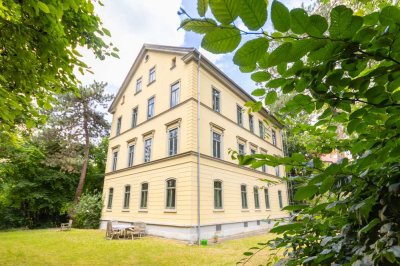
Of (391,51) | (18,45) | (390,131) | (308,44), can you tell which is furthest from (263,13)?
(18,45)

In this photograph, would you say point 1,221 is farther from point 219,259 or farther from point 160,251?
point 219,259

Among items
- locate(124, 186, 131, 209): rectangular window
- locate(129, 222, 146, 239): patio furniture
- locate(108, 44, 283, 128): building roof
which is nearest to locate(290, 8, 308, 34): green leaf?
A: locate(108, 44, 283, 128): building roof

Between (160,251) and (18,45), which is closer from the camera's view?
(18,45)

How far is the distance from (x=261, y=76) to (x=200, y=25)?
0.40 metres

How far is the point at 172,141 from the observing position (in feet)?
48.0

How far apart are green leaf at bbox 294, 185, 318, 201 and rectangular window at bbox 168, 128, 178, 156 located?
526 inches

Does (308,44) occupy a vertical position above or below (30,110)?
below

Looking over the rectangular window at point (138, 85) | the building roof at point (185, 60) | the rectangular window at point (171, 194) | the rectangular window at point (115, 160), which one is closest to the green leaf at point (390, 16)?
the building roof at point (185, 60)

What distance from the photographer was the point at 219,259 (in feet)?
26.7

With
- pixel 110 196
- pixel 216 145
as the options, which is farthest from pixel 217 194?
pixel 110 196

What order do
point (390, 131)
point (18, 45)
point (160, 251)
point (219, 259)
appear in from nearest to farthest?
1. point (390, 131)
2. point (18, 45)
3. point (219, 259)
4. point (160, 251)

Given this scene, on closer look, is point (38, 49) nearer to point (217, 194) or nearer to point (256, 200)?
point (217, 194)

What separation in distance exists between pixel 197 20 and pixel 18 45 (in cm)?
441

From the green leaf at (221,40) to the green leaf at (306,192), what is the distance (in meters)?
0.58
